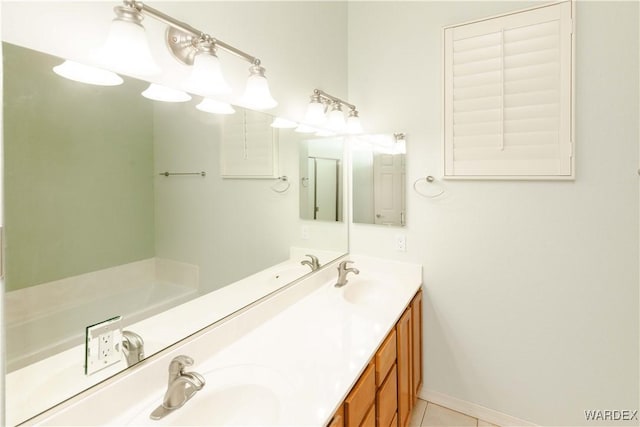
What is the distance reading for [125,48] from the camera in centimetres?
84

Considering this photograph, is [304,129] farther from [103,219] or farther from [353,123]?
[103,219]

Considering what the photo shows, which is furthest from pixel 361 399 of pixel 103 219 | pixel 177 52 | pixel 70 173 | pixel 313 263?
pixel 177 52

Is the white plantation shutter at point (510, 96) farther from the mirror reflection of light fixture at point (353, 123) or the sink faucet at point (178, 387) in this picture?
the sink faucet at point (178, 387)

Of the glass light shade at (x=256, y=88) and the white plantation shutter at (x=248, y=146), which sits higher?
the glass light shade at (x=256, y=88)

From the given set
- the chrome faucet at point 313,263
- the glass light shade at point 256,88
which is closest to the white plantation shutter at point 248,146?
the glass light shade at point 256,88

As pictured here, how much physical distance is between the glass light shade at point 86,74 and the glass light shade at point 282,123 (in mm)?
759

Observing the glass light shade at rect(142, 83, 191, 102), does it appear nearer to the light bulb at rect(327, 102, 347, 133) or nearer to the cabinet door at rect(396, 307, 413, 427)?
the light bulb at rect(327, 102, 347, 133)

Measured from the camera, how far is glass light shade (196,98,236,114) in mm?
1204

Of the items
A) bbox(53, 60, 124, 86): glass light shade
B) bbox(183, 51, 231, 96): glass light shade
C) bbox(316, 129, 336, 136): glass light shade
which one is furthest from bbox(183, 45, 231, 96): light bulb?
bbox(316, 129, 336, 136): glass light shade

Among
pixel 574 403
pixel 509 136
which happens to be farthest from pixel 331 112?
pixel 574 403

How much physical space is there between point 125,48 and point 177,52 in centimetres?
27

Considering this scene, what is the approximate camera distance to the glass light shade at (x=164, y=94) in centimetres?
101

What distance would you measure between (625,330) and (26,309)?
95.2 inches

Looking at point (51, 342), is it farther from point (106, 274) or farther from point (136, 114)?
point (136, 114)
